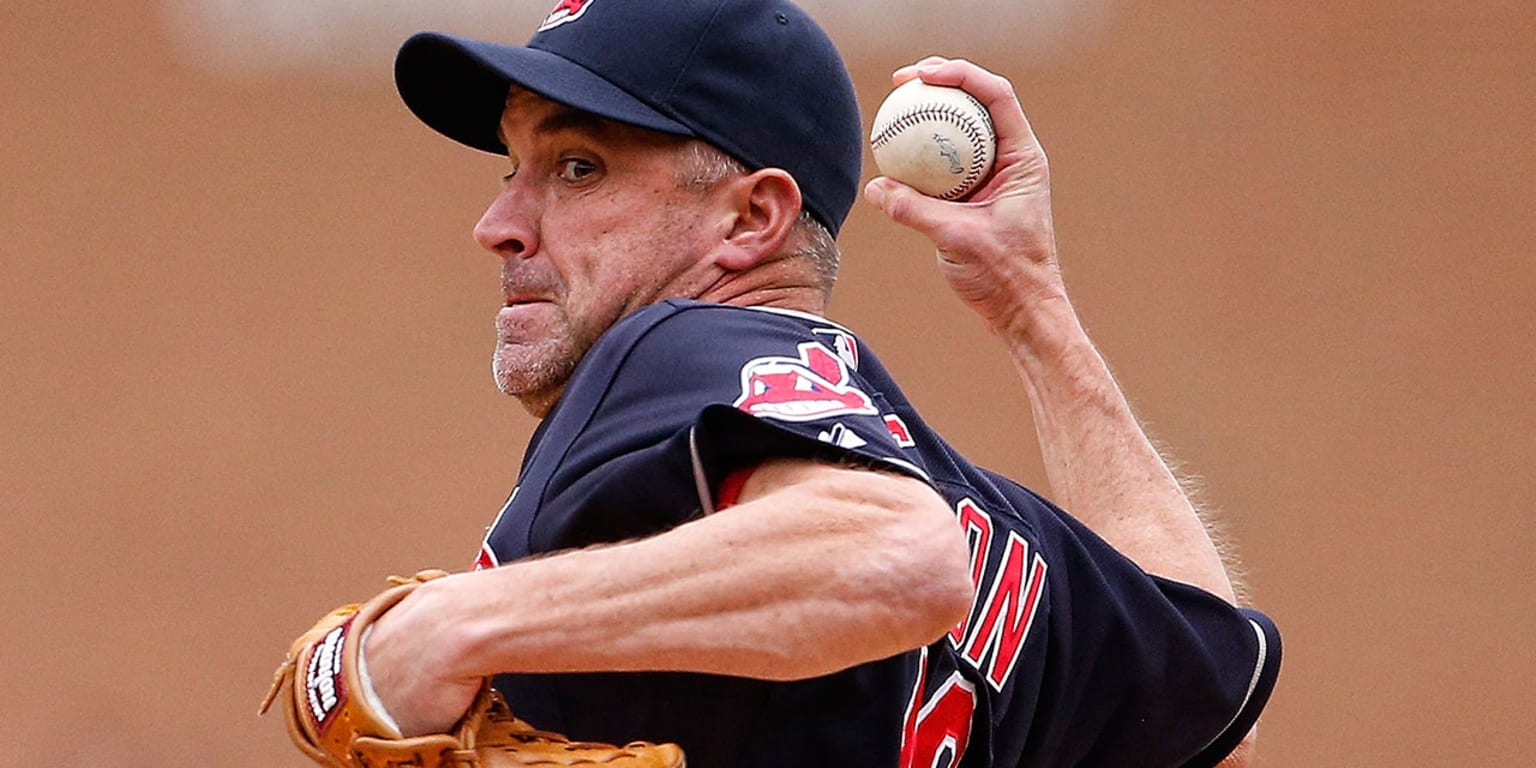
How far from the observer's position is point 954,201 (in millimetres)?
2828

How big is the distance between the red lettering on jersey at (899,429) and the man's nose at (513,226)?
54cm

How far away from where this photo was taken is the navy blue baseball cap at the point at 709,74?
2094mm

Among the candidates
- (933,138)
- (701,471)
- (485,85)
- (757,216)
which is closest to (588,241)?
(757,216)

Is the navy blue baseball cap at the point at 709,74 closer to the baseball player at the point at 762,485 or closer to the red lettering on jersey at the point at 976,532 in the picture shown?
the baseball player at the point at 762,485

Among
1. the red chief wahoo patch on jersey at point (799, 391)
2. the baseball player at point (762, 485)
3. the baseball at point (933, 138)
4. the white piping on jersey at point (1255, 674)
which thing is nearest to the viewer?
the baseball player at point (762, 485)

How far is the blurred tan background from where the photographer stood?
19.7 ft

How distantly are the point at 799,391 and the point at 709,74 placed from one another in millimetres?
578

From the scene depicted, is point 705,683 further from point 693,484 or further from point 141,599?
point 141,599

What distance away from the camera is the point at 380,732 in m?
1.58

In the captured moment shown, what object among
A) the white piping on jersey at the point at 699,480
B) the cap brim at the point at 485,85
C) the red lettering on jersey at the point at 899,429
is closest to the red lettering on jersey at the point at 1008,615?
the red lettering on jersey at the point at 899,429

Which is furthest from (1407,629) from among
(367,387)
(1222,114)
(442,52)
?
(442,52)

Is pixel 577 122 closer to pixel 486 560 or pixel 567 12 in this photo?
pixel 567 12

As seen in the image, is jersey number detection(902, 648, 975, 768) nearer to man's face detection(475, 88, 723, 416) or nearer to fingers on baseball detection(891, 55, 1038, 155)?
man's face detection(475, 88, 723, 416)

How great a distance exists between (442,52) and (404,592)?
0.87 metres
